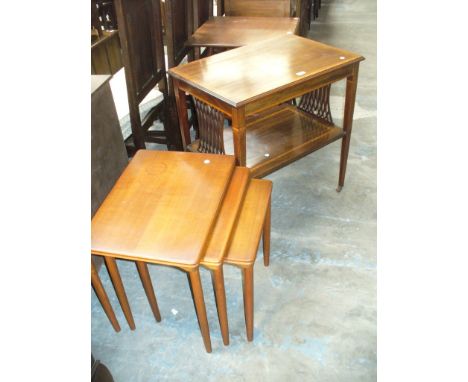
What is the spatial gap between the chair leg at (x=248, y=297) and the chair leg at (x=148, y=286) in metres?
0.39

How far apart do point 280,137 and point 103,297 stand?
3.84 ft

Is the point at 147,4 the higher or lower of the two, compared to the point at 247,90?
higher

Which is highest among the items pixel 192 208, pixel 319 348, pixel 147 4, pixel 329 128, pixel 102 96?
pixel 147 4

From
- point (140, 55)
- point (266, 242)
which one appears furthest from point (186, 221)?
point (140, 55)

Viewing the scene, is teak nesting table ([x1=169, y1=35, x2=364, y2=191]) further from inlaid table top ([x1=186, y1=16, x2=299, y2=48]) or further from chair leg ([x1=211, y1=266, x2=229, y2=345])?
chair leg ([x1=211, y1=266, x2=229, y2=345])

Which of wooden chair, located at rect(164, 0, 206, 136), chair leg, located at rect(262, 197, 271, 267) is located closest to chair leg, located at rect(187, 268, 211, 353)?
chair leg, located at rect(262, 197, 271, 267)

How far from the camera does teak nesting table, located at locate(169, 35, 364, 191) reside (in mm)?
1714

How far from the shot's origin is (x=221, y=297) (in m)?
1.41

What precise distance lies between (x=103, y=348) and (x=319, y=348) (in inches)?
33.9

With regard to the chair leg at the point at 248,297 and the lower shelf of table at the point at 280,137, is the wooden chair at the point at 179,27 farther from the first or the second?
the chair leg at the point at 248,297

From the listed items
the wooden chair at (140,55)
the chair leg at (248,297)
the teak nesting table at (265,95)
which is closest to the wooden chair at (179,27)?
the wooden chair at (140,55)

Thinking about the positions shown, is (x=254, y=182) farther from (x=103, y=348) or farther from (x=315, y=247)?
(x=103, y=348)

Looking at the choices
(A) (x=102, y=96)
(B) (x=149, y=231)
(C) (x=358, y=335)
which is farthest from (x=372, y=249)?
(A) (x=102, y=96)

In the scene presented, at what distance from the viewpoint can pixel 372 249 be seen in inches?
81.2
